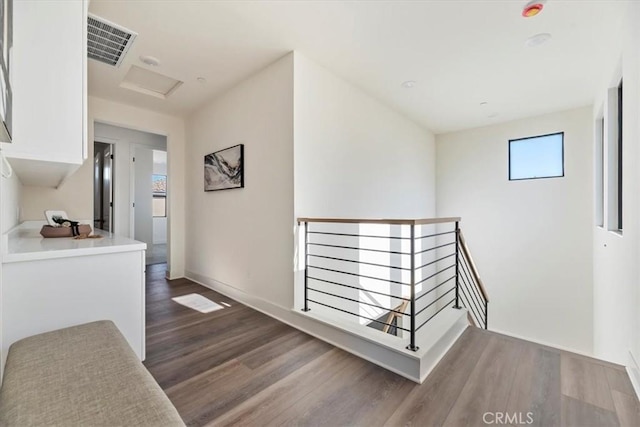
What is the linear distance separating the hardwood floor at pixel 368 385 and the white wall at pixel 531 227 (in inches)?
107

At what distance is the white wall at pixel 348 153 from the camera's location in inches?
105

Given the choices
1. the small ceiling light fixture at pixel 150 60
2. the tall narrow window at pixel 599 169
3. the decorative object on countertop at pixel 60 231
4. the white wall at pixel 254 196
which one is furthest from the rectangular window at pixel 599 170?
the decorative object on countertop at pixel 60 231

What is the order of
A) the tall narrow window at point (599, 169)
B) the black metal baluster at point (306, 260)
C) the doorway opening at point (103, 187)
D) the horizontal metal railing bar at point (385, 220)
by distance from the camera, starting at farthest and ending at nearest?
the doorway opening at point (103, 187) → the tall narrow window at point (599, 169) → the black metal baluster at point (306, 260) → the horizontal metal railing bar at point (385, 220)

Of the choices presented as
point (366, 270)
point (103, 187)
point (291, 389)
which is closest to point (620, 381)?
point (291, 389)

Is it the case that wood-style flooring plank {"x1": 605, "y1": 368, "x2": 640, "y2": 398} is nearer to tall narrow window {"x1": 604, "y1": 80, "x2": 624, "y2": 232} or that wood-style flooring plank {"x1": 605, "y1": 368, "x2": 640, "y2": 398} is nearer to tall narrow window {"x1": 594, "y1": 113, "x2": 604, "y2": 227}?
tall narrow window {"x1": 604, "y1": 80, "x2": 624, "y2": 232}

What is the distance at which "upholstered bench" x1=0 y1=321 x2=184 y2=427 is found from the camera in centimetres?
75

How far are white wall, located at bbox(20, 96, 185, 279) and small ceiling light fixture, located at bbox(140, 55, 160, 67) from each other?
4.31ft

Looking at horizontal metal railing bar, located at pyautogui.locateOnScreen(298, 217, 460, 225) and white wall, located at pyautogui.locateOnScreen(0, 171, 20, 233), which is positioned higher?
white wall, located at pyautogui.locateOnScreen(0, 171, 20, 233)

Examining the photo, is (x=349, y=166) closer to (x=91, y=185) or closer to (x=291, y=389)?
(x=291, y=389)

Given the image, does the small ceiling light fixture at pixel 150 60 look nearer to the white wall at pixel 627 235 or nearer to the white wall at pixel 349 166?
the white wall at pixel 349 166

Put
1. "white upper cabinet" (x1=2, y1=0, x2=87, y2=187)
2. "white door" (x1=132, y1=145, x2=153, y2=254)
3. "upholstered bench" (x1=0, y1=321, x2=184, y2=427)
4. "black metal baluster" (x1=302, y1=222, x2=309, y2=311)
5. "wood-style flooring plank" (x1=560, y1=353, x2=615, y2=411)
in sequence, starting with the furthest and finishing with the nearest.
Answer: "white door" (x1=132, y1=145, x2=153, y2=254)
"black metal baluster" (x1=302, y1=222, x2=309, y2=311)
"wood-style flooring plank" (x1=560, y1=353, x2=615, y2=411)
"white upper cabinet" (x1=2, y1=0, x2=87, y2=187)
"upholstered bench" (x1=0, y1=321, x2=184, y2=427)

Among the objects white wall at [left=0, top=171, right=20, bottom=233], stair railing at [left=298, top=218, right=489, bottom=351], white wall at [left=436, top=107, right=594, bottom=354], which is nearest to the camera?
white wall at [left=0, top=171, right=20, bottom=233]

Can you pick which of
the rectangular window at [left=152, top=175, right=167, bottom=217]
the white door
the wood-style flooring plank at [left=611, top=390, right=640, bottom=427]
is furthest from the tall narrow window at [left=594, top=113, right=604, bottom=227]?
the rectangular window at [left=152, top=175, right=167, bottom=217]

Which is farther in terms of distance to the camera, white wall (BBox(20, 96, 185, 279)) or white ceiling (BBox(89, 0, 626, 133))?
white wall (BBox(20, 96, 185, 279))
